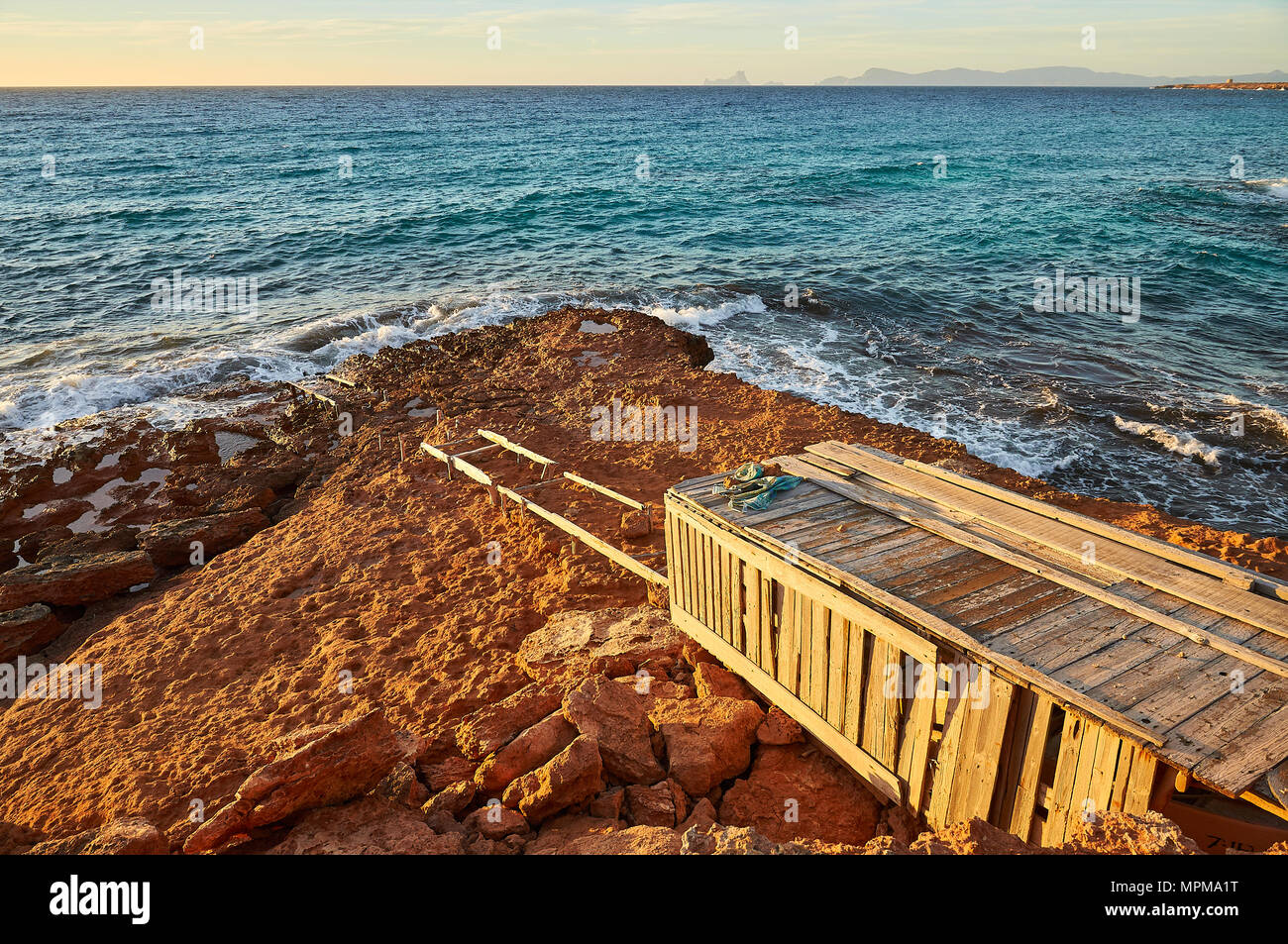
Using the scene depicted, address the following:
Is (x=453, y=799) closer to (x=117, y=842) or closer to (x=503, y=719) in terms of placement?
(x=503, y=719)

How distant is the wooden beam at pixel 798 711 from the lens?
18.4 ft

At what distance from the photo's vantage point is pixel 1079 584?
535 cm

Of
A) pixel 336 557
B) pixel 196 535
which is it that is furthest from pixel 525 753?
pixel 196 535

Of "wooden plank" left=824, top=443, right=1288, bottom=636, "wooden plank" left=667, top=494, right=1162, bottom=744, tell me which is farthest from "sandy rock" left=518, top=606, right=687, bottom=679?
"wooden plank" left=824, top=443, right=1288, bottom=636


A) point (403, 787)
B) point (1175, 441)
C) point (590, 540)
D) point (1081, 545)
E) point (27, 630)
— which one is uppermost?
point (1081, 545)

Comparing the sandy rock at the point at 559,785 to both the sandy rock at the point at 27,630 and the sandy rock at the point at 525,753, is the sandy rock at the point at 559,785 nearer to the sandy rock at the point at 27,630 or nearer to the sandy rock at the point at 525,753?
the sandy rock at the point at 525,753

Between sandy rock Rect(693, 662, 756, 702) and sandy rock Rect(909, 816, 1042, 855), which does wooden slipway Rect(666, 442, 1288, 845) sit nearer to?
sandy rock Rect(693, 662, 756, 702)

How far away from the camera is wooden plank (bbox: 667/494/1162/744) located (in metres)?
4.16

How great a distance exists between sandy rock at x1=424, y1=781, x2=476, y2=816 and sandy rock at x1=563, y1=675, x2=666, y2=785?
96cm

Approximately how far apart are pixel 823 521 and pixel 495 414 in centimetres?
924

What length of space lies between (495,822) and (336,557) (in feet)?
19.1

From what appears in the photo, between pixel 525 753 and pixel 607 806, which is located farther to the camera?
pixel 525 753

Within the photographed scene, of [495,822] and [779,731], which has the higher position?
[779,731]

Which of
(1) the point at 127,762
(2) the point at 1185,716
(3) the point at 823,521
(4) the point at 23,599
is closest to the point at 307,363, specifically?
(4) the point at 23,599
